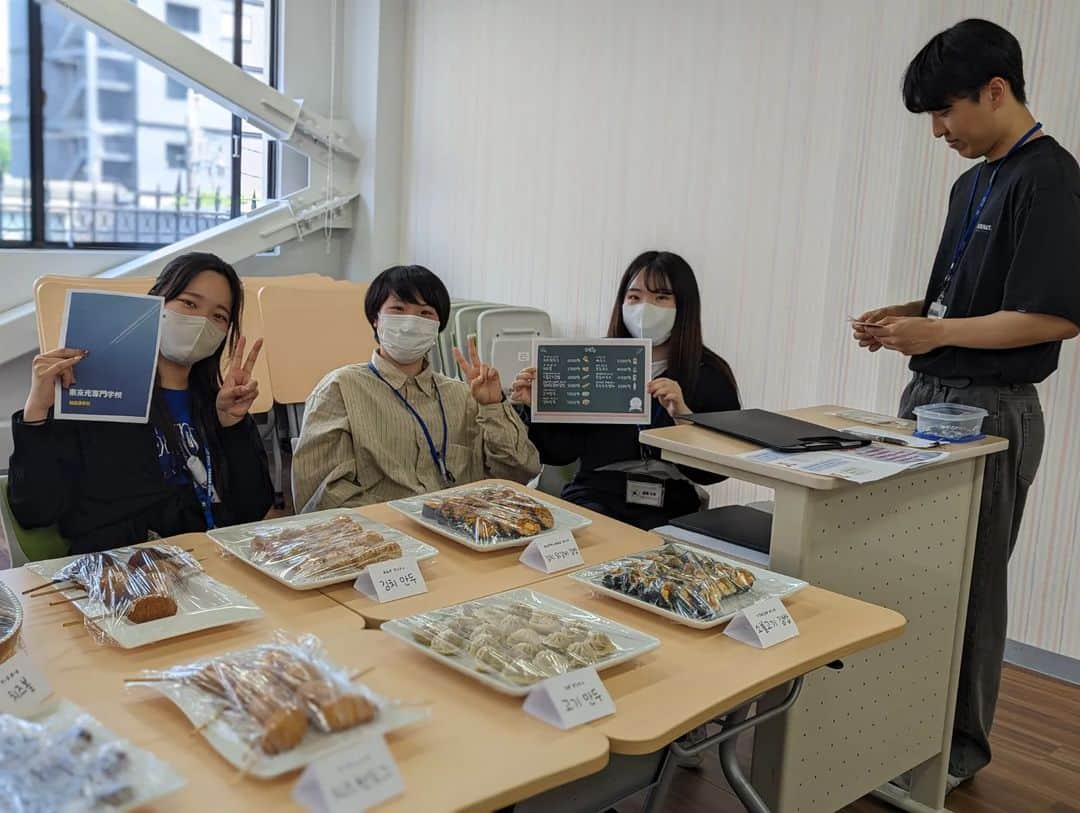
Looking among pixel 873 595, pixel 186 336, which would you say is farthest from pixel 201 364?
pixel 873 595

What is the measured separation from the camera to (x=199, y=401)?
7.02ft

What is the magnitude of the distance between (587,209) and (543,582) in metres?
2.92

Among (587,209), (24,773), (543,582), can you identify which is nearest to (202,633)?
(24,773)

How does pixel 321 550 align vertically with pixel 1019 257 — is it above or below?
below

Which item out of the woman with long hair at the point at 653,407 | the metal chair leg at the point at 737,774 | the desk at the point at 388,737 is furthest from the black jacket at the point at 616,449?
the desk at the point at 388,737

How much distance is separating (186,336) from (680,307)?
1.24 metres

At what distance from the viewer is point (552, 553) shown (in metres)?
1.67

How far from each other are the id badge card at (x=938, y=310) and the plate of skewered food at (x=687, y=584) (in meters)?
0.94

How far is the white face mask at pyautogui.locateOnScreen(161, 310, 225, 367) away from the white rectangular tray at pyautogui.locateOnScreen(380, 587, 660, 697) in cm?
98

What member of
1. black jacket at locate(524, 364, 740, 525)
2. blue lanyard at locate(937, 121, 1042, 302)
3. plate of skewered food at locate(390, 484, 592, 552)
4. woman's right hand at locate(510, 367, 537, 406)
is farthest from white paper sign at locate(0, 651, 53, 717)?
blue lanyard at locate(937, 121, 1042, 302)

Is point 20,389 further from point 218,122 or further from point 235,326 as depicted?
point 235,326

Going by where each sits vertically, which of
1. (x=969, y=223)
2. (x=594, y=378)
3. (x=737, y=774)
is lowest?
(x=737, y=774)

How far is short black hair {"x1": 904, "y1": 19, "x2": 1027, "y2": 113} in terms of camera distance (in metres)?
2.00

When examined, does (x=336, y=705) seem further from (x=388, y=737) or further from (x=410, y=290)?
(x=410, y=290)
